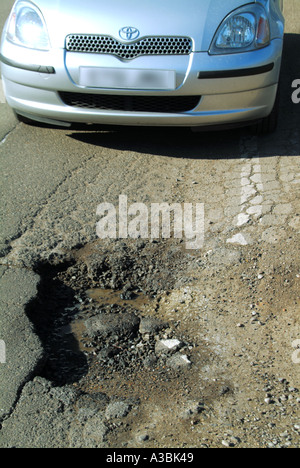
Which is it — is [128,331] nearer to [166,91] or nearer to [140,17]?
[166,91]

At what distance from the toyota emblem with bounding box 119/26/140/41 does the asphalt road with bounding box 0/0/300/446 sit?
966 mm

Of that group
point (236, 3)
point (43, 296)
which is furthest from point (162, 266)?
point (236, 3)

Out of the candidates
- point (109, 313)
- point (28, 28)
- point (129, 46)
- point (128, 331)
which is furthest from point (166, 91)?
point (128, 331)

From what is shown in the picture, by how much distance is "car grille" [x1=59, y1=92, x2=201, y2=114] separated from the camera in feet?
15.7

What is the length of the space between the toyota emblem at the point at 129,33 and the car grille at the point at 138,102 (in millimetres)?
457

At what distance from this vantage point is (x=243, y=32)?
4.79 meters

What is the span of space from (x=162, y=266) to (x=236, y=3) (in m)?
2.38

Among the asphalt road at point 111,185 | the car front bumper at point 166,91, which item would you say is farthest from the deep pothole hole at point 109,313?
the car front bumper at point 166,91

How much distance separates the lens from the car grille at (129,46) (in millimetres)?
4637

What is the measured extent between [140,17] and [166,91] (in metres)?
0.63

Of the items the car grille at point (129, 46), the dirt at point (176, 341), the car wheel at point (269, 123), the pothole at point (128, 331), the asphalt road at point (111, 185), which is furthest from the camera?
the car wheel at point (269, 123)

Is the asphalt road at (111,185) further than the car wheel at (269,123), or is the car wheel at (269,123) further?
the car wheel at (269,123)

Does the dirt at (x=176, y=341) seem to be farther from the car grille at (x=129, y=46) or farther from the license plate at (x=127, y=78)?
the car grille at (x=129, y=46)

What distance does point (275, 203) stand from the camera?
4398 millimetres
